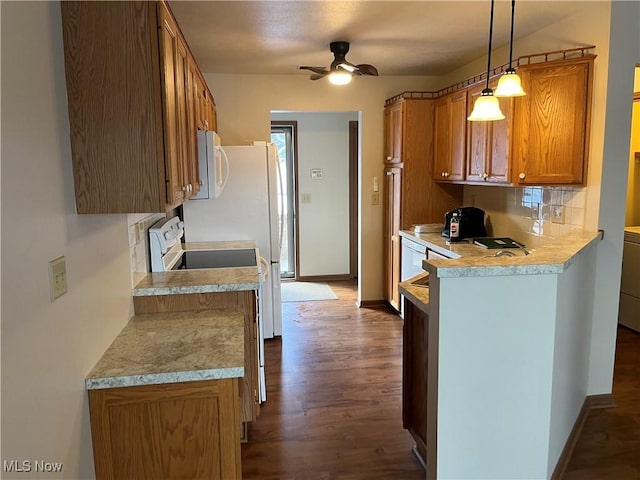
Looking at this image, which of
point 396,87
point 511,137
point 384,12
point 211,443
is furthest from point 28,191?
point 396,87

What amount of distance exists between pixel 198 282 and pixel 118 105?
40.7 inches

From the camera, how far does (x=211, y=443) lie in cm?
173

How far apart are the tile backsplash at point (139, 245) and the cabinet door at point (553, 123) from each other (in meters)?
2.33

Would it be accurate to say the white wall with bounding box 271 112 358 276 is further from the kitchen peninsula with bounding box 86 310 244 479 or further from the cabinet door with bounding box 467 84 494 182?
the kitchen peninsula with bounding box 86 310 244 479

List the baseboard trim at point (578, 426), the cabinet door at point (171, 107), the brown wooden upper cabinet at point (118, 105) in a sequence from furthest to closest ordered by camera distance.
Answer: the baseboard trim at point (578, 426) → the cabinet door at point (171, 107) → the brown wooden upper cabinet at point (118, 105)

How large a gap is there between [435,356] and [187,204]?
2585mm

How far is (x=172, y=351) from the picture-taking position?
187cm

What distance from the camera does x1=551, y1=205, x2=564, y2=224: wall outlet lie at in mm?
3105

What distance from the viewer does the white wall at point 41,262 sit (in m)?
1.17

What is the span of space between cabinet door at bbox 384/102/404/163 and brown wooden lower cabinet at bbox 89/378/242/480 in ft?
10.7

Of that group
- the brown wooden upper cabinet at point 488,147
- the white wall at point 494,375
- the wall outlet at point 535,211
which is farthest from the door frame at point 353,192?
the white wall at point 494,375

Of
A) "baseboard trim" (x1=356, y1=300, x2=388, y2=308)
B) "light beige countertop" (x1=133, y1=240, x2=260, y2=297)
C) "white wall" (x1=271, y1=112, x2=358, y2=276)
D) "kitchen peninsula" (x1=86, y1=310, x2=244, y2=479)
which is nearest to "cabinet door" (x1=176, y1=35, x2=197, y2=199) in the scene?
"light beige countertop" (x1=133, y1=240, x2=260, y2=297)

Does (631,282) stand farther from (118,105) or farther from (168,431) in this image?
(118,105)

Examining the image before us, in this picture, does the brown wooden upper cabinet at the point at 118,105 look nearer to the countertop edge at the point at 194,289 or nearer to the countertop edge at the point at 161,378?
the countertop edge at the point at 161,378
